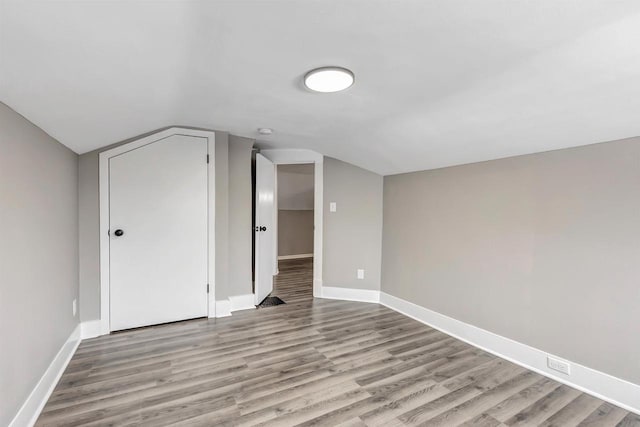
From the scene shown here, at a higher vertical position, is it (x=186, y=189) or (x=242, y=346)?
(x=186, y=189)

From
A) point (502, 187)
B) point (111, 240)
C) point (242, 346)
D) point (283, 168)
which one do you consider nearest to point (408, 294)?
point (502, 187)

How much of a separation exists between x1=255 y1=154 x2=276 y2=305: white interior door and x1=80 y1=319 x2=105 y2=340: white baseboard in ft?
5.02

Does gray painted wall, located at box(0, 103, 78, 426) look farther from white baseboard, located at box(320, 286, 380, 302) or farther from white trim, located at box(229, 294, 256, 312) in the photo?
white baseboard, located at box(320, 286, 380, 302)

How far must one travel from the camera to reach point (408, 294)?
3365 millimetres

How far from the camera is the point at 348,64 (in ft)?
4.90

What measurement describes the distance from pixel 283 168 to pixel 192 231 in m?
3.22

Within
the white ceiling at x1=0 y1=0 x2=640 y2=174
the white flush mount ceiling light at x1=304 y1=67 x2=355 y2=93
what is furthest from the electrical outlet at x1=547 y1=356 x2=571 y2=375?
the white flush mount ceiling light at x1=304 y1=67 x2=355 y2=93

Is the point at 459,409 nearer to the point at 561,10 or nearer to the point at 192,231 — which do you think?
the point at 561,10

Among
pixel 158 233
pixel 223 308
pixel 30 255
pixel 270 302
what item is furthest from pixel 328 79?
pixel 270 302

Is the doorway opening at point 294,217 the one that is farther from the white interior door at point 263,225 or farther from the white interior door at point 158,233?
the white interior door at point 158,233

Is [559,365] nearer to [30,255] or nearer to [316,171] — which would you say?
[316,171]

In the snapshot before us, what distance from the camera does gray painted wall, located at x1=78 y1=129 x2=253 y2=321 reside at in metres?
2.62

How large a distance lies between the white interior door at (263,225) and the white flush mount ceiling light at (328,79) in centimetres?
202

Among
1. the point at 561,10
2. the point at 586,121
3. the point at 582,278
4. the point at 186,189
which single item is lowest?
the point at 582,278
